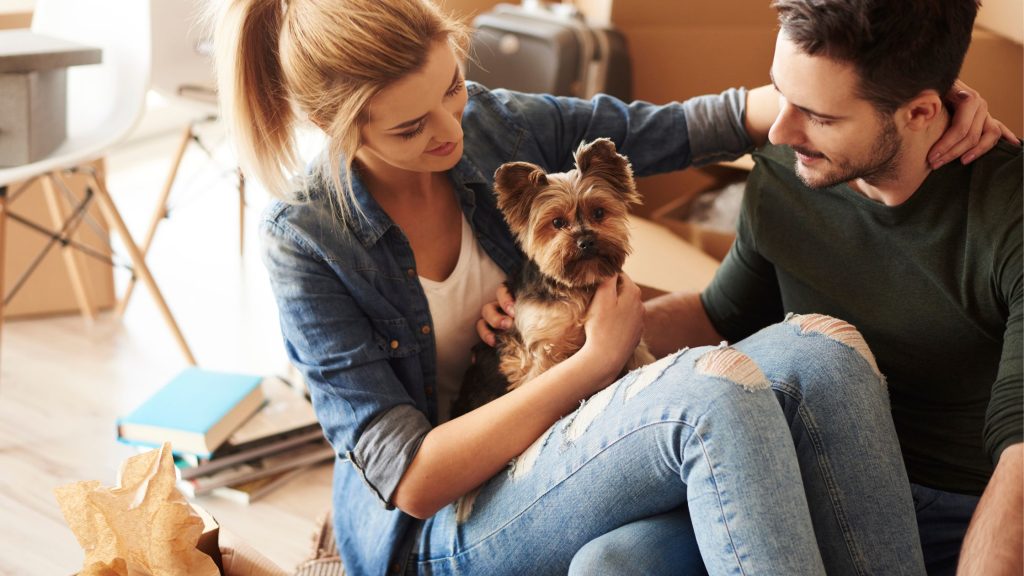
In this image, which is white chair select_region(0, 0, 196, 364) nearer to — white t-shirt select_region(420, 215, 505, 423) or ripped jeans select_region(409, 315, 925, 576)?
white t-shirt select_region(420, 215, 505, 423)

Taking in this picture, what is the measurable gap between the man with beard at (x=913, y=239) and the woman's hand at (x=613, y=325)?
28 centimetres

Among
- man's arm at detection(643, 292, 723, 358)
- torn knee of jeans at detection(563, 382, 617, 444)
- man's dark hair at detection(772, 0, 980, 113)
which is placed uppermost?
man's dark hair at detection(772, 0, 980, 113)

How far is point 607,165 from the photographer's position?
1538 mm

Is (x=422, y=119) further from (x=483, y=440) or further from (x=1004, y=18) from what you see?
(x=1004, y=18)

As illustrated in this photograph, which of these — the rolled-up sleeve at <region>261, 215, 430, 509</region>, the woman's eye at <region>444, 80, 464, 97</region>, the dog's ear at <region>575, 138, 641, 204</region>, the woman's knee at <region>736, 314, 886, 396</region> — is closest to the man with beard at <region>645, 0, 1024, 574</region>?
the woman's knee at <region>736, 314, 886, 396</region>

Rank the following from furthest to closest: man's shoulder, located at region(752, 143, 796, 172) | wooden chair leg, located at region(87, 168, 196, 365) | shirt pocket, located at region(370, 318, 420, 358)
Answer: wooden chair leg, located at region(87, 168, 196, 365)
man's shoulder, located at region(752, 143, 796, 172)
shirt pocket, located at region(370, 318, 420, 358)

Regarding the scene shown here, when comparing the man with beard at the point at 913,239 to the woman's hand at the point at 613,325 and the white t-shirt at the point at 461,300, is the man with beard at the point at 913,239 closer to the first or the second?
the woman's hand at the point at 613,325

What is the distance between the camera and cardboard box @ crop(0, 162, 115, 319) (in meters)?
3.15

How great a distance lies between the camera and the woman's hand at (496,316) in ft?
5.14

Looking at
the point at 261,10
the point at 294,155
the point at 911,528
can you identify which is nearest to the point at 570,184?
the point at 294,155

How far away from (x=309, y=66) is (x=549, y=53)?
1.67 meters

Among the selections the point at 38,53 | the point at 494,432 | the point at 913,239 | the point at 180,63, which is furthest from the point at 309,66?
the point at 180,63

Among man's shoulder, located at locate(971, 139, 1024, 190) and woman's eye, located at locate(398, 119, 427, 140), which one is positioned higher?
man's shoulder, located at locate(971, 139, 1024, 190)

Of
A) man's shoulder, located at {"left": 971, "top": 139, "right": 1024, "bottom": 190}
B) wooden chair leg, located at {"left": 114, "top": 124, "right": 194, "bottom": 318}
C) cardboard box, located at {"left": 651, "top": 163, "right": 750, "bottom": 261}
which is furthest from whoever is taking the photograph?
wooden chair leg, located at {"left": 114, "top": 124, "right": 194, "bottom": 318}
